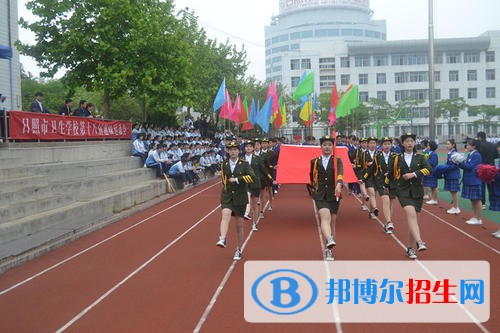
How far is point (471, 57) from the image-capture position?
69125 mm

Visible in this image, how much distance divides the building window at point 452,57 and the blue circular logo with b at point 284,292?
6942 cm

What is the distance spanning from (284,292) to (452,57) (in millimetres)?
70697

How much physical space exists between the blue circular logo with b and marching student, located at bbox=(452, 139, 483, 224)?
533 cm

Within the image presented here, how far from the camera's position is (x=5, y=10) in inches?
1013

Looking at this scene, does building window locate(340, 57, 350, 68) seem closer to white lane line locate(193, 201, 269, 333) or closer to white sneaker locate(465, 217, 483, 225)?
white sneaker locate(465, 217, 483, 225)

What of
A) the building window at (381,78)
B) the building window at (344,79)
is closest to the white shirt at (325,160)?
the building window at (381,78)

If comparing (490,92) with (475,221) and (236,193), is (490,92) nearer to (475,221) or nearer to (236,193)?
(475,221)

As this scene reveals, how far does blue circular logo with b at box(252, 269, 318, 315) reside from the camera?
5777mm

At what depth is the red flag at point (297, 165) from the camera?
11.9 meters

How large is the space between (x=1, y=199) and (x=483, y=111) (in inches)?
2378

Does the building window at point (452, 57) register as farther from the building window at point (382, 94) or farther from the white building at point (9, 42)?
the white building at point (9, 42)

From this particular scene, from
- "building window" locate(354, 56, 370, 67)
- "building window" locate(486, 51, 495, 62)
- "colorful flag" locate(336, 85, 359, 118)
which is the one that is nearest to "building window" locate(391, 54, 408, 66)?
"building window" locate(354, 56, 370, 67)

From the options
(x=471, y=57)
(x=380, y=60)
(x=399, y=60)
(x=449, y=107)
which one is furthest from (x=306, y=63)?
(x=449, y=107)

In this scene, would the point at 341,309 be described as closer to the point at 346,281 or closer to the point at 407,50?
the point at 346,281
